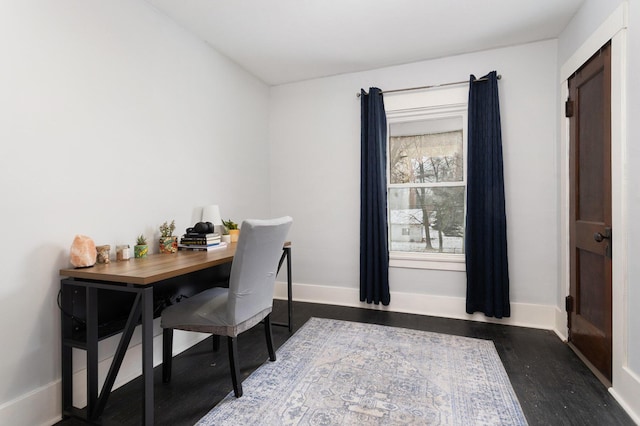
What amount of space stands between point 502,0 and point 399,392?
8.50ft

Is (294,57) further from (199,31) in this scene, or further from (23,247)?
(23,247)

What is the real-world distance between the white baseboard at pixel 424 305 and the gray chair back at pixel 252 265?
1.63 meters

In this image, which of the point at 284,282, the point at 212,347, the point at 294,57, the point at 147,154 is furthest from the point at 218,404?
the point at 294,57

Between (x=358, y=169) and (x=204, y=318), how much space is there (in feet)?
7.06

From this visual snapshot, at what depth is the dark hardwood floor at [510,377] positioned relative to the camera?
1621 millimetres

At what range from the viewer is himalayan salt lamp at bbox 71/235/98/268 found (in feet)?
5.33

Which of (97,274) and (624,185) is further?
(624,185)

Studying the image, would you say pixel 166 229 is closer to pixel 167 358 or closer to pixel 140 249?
pixel 140 249

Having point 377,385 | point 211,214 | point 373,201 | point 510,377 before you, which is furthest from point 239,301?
point 373,201

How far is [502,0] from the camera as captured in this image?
219 centimetres

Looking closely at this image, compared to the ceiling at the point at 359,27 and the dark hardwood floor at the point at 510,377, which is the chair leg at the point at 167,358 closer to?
the dark hardwood floor at the point at 510,377

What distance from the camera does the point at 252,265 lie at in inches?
68.6

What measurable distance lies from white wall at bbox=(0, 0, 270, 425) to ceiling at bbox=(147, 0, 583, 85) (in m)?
0.35

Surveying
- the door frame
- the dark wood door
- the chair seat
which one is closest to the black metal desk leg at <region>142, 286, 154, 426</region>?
the chair seat
